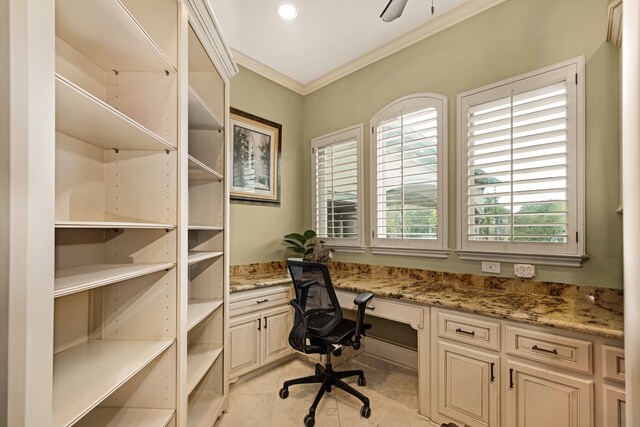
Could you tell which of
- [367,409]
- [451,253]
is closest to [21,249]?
[367,409]

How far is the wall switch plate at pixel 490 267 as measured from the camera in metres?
2.11

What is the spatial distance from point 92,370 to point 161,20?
1.55 metres

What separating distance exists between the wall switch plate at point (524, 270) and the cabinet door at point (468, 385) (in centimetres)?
68

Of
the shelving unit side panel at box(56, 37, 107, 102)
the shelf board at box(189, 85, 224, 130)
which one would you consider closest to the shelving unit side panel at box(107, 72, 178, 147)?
the shelving unit side panel at box(56, 37, 107, 102)

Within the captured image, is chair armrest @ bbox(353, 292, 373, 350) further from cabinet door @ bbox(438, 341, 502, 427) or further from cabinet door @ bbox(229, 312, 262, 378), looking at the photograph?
cabinet door @ bbox(229, 312, 262, 378)

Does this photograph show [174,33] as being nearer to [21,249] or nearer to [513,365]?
[21,249]

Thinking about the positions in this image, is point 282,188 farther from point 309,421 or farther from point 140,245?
point 309,421

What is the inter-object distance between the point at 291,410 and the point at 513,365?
149 cm

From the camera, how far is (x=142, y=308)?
1.37 m

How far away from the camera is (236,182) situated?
2879mm

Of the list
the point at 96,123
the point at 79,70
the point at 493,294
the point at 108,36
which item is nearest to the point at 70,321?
the point at 96,123

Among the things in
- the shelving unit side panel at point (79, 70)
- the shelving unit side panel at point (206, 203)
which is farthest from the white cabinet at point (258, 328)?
the shelving unit side panel at point (79, 70)

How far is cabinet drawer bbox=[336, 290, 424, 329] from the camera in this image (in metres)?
1.97

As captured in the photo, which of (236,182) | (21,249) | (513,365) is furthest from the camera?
(236,182)
